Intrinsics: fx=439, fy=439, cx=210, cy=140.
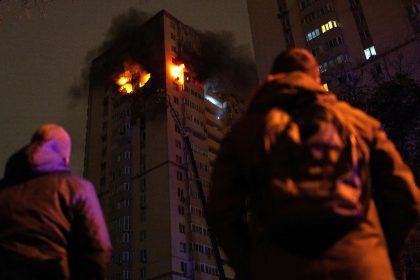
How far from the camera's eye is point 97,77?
3268 inches

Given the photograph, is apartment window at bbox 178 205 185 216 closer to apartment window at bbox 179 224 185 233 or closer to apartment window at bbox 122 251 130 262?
apartment window at bbox 179 224 185 233

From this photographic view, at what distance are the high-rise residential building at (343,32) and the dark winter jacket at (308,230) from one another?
31.2 m

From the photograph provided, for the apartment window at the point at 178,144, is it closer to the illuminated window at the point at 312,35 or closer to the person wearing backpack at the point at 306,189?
the illuminated window at the point at 312,35

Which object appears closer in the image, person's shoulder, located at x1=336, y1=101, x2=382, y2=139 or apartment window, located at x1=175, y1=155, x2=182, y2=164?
person's shoulder, located at x1=336, y1=101, x2=382, y2=139

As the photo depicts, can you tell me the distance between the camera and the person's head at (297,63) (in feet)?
9.19

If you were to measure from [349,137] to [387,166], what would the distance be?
35 centimetres

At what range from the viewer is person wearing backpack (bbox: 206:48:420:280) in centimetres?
217

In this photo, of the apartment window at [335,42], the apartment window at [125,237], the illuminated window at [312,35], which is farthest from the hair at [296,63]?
the apartment window at [125,237]

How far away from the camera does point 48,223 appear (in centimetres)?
298

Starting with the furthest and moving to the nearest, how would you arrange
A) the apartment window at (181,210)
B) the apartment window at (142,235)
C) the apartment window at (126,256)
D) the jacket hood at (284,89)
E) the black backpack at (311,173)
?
the apartment window at (126,256), the apartment window at (142,235), the apartment window at (181,210), the jacket hood at (284,89), the black backpack at (311,173)

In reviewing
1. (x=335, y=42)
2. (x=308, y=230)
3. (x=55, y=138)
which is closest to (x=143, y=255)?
(x=335, y=42)

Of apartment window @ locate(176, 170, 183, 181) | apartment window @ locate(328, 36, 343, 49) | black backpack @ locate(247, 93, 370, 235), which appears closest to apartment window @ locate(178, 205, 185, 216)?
apartment window @ locate(176, 170, 183, 181)

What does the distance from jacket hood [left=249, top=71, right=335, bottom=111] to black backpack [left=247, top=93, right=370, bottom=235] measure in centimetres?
8

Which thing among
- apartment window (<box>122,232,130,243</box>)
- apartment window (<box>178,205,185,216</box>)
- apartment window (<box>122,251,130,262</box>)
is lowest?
apartment window (<box>122,251,130,262</box>)
